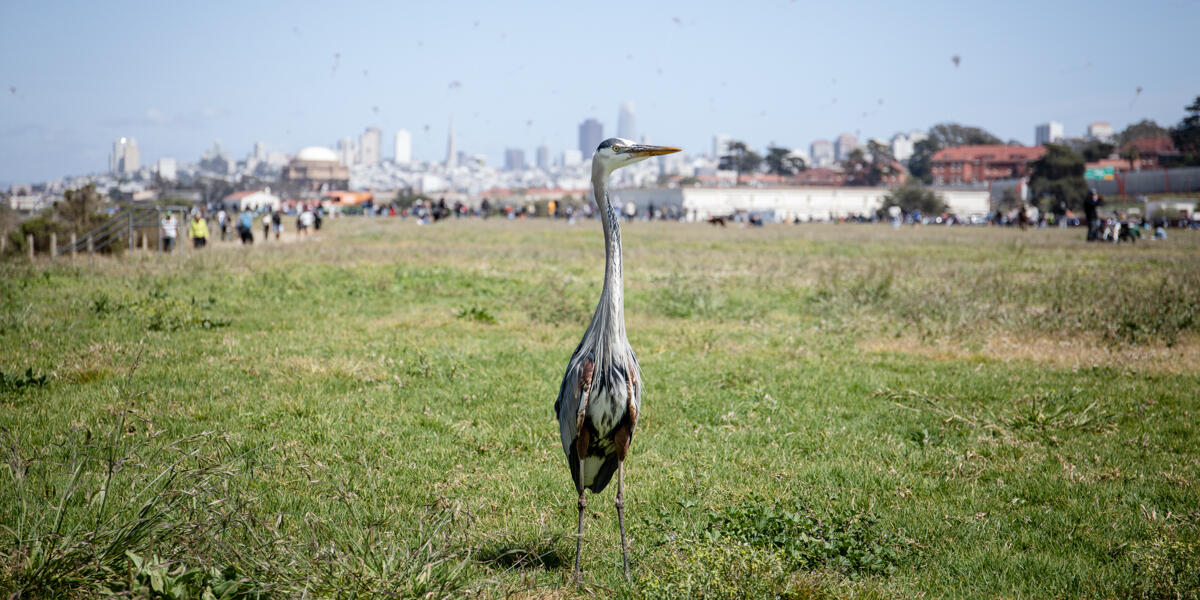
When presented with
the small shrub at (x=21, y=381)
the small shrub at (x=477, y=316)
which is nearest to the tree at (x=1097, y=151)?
the small shrub at (x=477, y=316)

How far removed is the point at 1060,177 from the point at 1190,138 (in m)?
17.2

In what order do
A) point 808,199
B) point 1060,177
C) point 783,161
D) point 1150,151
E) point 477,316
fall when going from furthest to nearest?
point 783,161 < point 1150,151 < point 808,199 < point 1060,177 < point 477,316

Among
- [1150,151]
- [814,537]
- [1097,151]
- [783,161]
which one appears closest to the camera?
[814,537]

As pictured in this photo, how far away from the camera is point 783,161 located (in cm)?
17200

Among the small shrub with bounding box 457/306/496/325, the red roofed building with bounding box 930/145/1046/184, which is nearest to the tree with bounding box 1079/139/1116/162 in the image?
the red roofed building with bounding box 930/145/1046/184

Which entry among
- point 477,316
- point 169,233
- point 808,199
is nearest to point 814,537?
point 477,316

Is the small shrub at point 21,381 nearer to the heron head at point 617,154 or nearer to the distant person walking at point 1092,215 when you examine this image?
the heron head at point 617,154

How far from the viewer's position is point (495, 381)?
9031mm

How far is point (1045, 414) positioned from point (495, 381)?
5.43 metres

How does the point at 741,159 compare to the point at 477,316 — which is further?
the point at 741,159

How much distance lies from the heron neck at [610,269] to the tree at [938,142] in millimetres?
169526

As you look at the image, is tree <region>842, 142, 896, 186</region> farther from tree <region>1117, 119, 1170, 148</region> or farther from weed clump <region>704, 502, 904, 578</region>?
weed clump <region>704, 502, 904, 578</region>

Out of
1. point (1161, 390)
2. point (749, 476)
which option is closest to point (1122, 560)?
point (749, 476)

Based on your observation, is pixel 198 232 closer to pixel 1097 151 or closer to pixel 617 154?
pixel 617 154
